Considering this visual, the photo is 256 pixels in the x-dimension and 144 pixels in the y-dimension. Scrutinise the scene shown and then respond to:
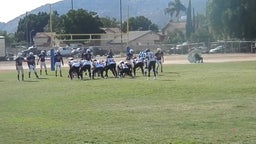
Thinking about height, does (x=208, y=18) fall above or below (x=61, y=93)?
above

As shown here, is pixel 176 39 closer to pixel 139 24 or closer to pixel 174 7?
pixel 174 7

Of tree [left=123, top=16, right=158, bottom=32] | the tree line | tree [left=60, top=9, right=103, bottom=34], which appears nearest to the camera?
the tree line

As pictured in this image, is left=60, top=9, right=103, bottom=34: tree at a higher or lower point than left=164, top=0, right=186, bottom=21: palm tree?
lower

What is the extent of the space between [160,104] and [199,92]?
427 cm

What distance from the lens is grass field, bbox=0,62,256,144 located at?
42.1 ft

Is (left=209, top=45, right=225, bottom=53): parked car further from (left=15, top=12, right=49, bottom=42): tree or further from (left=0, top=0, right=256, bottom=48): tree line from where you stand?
(left=15, top=12, right=49, bottom=42): tree

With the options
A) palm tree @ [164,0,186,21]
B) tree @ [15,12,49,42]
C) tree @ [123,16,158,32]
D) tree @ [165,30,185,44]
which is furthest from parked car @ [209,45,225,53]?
tree @ [15,12,49,42]

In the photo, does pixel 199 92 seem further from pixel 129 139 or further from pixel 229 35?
pixel 229 35

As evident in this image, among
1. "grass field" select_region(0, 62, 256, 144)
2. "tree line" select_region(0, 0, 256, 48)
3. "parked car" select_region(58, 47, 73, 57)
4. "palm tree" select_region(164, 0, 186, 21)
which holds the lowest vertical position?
"grass field" select_region(0, 62, 256, 144)

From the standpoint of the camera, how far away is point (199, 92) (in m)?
23.6

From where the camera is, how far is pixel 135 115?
55.6 ft

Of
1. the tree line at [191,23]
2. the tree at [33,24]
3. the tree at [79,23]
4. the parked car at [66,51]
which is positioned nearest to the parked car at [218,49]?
the tree line at [191,23]

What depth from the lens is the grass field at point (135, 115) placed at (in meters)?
12.8

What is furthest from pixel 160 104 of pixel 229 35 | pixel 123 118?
pixel 229 35
